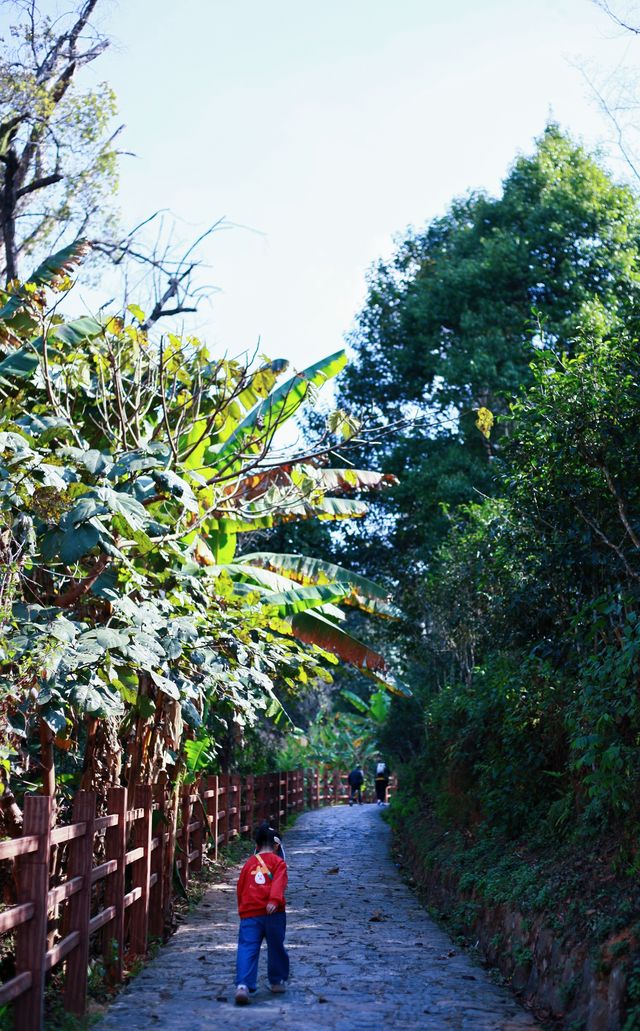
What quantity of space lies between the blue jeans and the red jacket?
7 cm

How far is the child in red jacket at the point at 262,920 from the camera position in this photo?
7.80m

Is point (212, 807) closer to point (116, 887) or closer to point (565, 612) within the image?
point (565, 612)

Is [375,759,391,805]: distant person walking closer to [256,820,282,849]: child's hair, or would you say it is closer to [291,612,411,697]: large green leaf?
[291,612,411,697]: large green leaf

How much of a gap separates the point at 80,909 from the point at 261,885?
1747 mm

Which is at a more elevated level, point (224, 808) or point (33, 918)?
point (33, 918)

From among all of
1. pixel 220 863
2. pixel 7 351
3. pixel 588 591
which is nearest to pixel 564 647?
pixel 588 591

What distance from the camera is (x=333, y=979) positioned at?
8.31 metres

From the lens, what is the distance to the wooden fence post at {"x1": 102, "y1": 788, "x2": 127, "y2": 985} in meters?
7.79

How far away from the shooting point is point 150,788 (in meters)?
9.34

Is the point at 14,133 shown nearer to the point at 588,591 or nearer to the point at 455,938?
the point at 588,591

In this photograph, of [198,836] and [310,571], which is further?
[310,571]

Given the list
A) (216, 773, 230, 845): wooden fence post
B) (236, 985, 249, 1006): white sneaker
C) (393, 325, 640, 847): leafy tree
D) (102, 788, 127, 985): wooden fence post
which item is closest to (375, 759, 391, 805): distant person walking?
(216, 773, 230, 845): wooden fence post

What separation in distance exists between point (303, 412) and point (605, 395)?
16907mm

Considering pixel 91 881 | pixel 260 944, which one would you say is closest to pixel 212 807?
pixel 260 944
